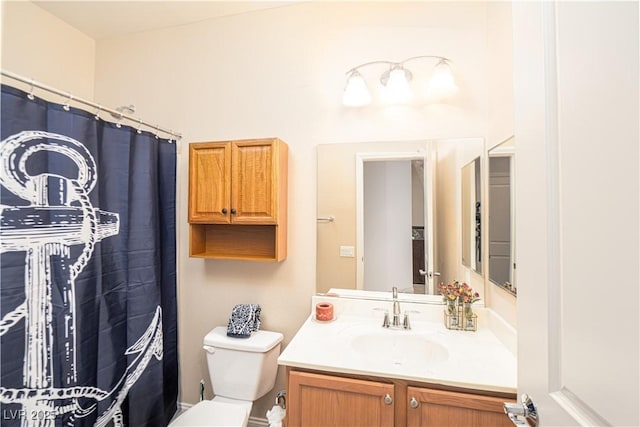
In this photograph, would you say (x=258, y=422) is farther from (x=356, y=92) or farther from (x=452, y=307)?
(x=356, y=92)

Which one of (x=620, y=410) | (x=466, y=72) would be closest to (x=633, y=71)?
(x=620, y=410)

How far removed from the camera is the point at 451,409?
1046mm

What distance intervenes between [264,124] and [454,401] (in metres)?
1.66

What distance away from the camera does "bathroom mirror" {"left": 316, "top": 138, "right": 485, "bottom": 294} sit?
5.17 feet

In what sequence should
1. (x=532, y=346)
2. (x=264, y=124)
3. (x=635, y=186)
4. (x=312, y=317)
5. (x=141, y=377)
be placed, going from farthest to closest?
(x=264, y=124) < (x=312, y=317) < (x=141, y=377) < (x=532, y=346) < (x=635, y=186)

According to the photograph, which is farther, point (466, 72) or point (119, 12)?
point (119, 12)

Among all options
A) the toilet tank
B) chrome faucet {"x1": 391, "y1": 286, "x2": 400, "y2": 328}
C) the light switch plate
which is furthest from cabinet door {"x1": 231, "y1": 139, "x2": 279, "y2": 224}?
chrome faucet {"x1": 391, "y1": 286, "x2": 400, "y2": 328}

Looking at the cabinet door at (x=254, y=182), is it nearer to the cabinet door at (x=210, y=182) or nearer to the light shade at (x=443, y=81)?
the cabinet door at (x=210, y=182)

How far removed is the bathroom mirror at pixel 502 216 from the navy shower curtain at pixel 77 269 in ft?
5.77

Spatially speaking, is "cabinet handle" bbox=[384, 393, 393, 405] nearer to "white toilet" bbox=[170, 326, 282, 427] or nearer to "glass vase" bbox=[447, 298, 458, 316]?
"glass vase" bbox=[447, 298, 458, 316]

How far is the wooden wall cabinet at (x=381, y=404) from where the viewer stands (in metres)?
1.02

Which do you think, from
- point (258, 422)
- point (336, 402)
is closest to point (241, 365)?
point (258, 422)

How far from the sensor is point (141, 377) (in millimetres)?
1503

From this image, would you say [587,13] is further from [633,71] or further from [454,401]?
[454,401]
